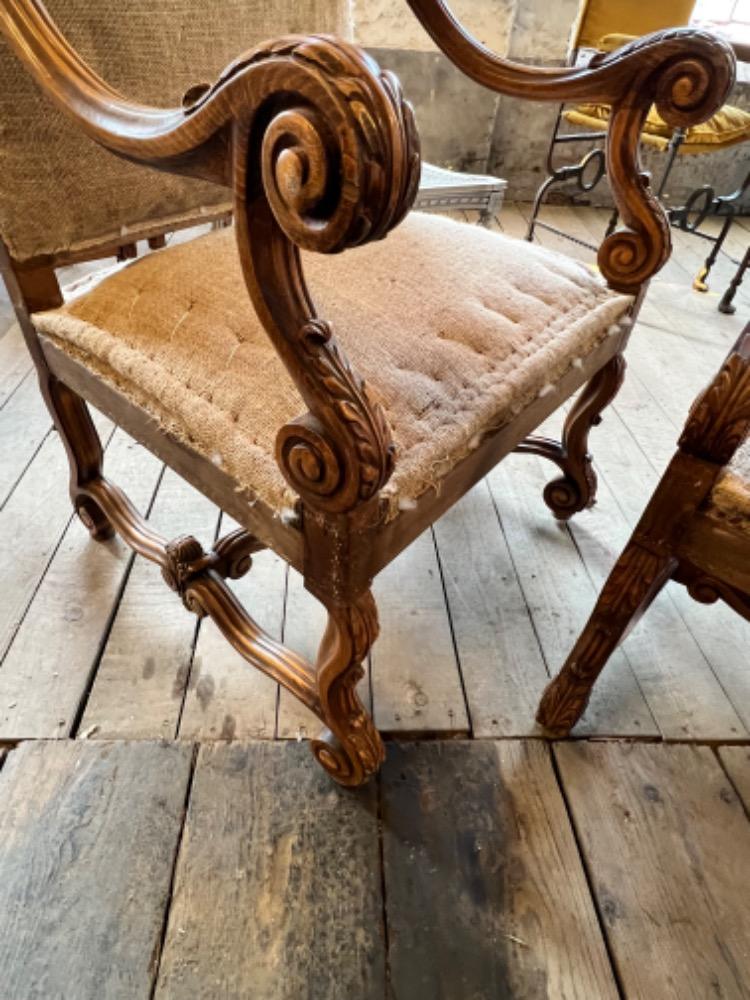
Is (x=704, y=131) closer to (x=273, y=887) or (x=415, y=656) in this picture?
(x=415, y=656)

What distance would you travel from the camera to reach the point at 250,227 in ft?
1.22

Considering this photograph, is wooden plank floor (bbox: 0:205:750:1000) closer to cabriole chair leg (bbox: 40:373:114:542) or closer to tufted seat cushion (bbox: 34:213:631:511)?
cabriole chair leg (bbox: 40:373:114:542)

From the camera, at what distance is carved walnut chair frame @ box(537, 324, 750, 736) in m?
0.55

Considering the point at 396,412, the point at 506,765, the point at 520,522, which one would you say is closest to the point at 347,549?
the point at 396,412

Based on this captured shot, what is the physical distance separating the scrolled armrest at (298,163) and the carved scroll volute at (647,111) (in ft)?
1.65

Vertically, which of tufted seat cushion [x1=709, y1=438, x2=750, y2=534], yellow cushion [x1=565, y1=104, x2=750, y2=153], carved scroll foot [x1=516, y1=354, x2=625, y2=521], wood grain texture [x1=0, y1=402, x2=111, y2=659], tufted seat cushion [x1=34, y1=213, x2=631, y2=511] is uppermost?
tufted seat cushion [x1=34, y1=213, x2=631, y2=511]

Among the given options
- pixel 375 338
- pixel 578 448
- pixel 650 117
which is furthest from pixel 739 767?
pixel 650 117

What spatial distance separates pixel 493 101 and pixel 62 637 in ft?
8.92

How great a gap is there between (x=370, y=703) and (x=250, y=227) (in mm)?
674

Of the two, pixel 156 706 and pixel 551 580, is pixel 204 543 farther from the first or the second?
pixel 551 580

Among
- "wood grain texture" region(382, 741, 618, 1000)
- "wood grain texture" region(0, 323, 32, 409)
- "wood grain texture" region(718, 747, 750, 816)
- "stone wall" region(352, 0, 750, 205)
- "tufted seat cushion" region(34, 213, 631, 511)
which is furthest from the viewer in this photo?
"stone wall" region(352, 0, 750, 205)

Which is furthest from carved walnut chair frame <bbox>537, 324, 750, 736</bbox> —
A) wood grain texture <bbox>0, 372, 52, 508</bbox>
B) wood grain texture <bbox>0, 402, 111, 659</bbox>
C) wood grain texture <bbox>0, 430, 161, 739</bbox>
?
wood grain texture <bbox>0, 372, 52, 508</bbox>

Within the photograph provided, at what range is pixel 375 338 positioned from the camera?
602 mm

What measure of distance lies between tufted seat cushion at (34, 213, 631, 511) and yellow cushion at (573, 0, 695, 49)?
186 centimetres
